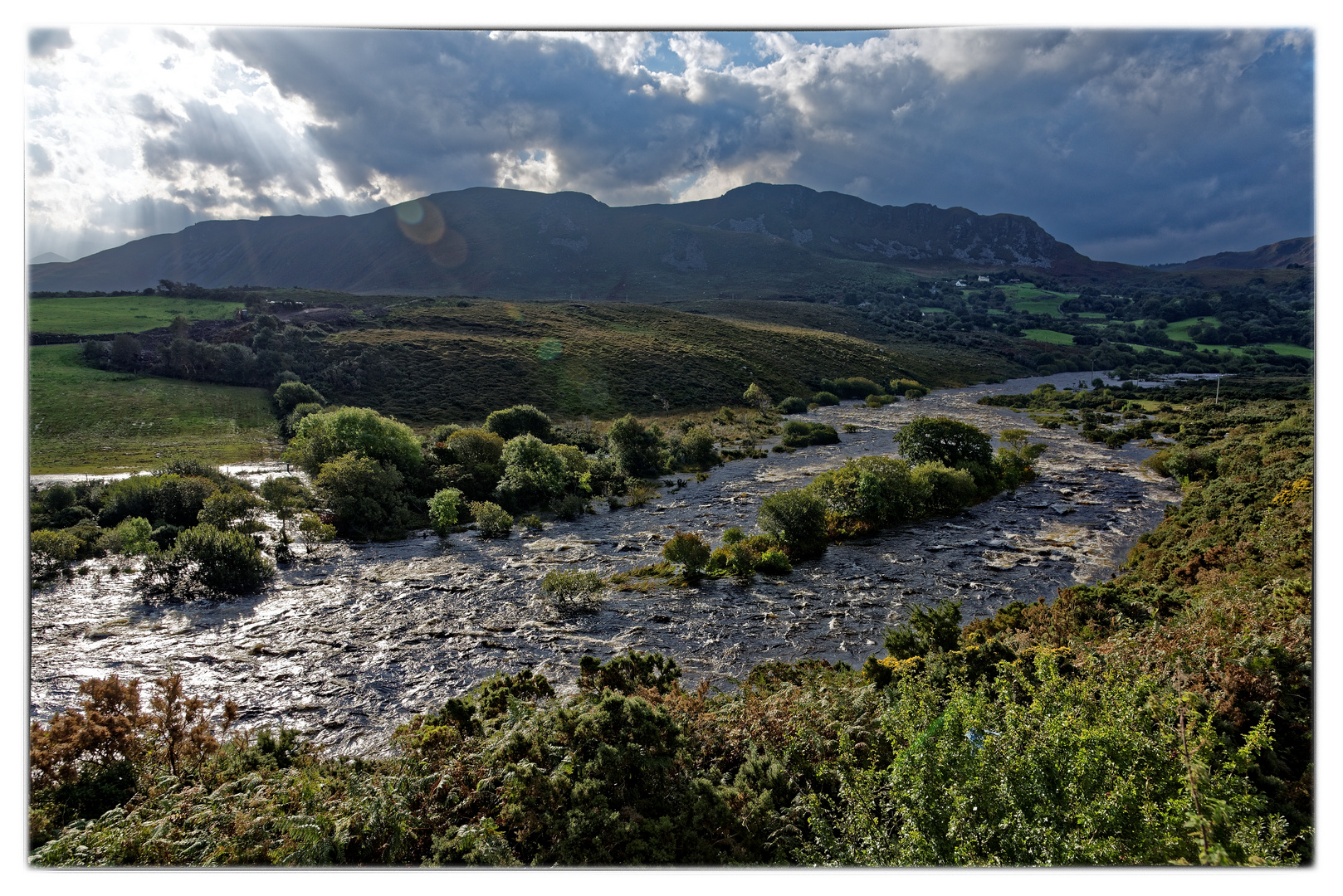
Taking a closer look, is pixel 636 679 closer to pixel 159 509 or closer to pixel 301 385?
pixel 159 509

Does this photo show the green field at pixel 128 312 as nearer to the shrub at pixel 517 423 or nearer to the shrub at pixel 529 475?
the shrub at pixel 529 475

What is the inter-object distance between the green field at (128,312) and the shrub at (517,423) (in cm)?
1819

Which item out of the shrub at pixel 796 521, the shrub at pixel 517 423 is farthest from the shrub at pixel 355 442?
the shrub at pixel 796 521

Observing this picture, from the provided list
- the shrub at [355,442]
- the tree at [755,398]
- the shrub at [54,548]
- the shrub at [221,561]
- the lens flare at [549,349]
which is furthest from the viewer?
the lens flare at [549,349]

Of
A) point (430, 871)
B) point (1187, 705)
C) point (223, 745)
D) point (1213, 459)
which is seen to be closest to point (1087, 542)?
point (1213, 459)

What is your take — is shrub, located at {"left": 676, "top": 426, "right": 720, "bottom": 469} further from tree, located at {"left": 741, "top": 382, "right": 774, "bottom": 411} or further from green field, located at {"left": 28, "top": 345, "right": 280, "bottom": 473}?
green field, located at {"left": 28, "top": 345, "right": 280, "bottom": 473}

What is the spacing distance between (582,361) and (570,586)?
162ft

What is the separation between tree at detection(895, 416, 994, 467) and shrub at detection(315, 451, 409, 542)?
23.9 meters

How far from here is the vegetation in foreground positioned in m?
4.78

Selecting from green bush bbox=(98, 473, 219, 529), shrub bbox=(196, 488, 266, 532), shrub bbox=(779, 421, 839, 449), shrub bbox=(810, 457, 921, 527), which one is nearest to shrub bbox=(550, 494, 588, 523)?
shrub bbox=(810, 457, 921, 527)

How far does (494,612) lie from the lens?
47.6ft

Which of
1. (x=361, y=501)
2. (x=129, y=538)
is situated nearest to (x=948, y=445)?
(x=361, y=501)

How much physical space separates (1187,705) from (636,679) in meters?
7.43

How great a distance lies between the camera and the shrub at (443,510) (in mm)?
21406
